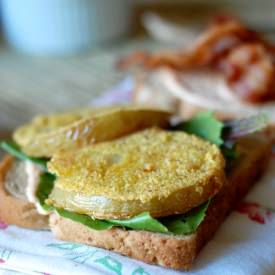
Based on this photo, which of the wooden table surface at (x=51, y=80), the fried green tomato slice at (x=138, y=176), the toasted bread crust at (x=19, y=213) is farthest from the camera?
the wooden table surface at (x=51, y=80)

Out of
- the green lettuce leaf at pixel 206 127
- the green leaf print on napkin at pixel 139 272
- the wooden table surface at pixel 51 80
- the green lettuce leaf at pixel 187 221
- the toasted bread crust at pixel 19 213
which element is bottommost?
the wooden table surface at pixel 51 80

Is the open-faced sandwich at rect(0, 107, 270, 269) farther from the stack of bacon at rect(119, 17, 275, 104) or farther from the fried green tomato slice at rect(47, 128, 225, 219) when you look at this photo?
the stack of bacon at rect(119, 17, 275, 104)

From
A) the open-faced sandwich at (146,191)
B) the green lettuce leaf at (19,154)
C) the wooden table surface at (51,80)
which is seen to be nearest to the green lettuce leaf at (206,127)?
the open-faced sandwich at (146,191)

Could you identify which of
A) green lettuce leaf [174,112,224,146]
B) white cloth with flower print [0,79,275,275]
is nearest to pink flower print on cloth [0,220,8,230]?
white cloth with flower print [0,79,275,275]

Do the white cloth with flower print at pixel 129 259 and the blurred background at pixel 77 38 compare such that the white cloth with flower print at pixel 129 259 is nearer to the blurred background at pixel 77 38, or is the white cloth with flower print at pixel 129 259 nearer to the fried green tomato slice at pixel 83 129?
the fried green tomato slice at pixel 83 129

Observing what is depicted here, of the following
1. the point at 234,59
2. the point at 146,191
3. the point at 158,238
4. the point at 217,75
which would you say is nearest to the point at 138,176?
the point at 146,191

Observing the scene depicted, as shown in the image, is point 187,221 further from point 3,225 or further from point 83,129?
point 3,225
